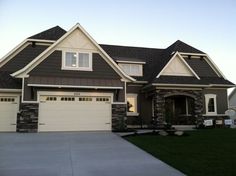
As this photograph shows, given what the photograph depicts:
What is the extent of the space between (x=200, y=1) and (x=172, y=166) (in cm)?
629

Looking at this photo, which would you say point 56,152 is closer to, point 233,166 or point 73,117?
point 233,166

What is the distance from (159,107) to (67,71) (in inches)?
273

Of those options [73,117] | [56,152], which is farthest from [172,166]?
[73,117]

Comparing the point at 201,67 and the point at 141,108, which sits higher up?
the point at 201,67

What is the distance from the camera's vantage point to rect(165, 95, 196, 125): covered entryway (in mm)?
20619

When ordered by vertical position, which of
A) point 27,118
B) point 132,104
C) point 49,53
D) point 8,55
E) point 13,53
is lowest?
point 27,118

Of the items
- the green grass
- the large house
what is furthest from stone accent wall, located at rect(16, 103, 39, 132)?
the green grass

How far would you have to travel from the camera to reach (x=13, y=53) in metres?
19.6

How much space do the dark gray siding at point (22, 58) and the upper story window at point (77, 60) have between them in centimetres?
385

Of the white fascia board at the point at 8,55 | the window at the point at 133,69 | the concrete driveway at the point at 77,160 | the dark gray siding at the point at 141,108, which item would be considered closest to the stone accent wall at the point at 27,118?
the concrete driveway at the point at 77,160

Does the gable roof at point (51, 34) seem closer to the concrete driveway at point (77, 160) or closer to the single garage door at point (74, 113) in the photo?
the single garage door at point (74, 113)

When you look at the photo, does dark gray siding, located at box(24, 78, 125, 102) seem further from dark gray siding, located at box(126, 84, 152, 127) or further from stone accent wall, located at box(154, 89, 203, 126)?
dark gray siding, located at box(126, 84, 152, 127)

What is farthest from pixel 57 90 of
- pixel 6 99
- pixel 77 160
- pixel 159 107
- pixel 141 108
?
pixel 77 160

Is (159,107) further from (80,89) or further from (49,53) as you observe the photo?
(49,53)
